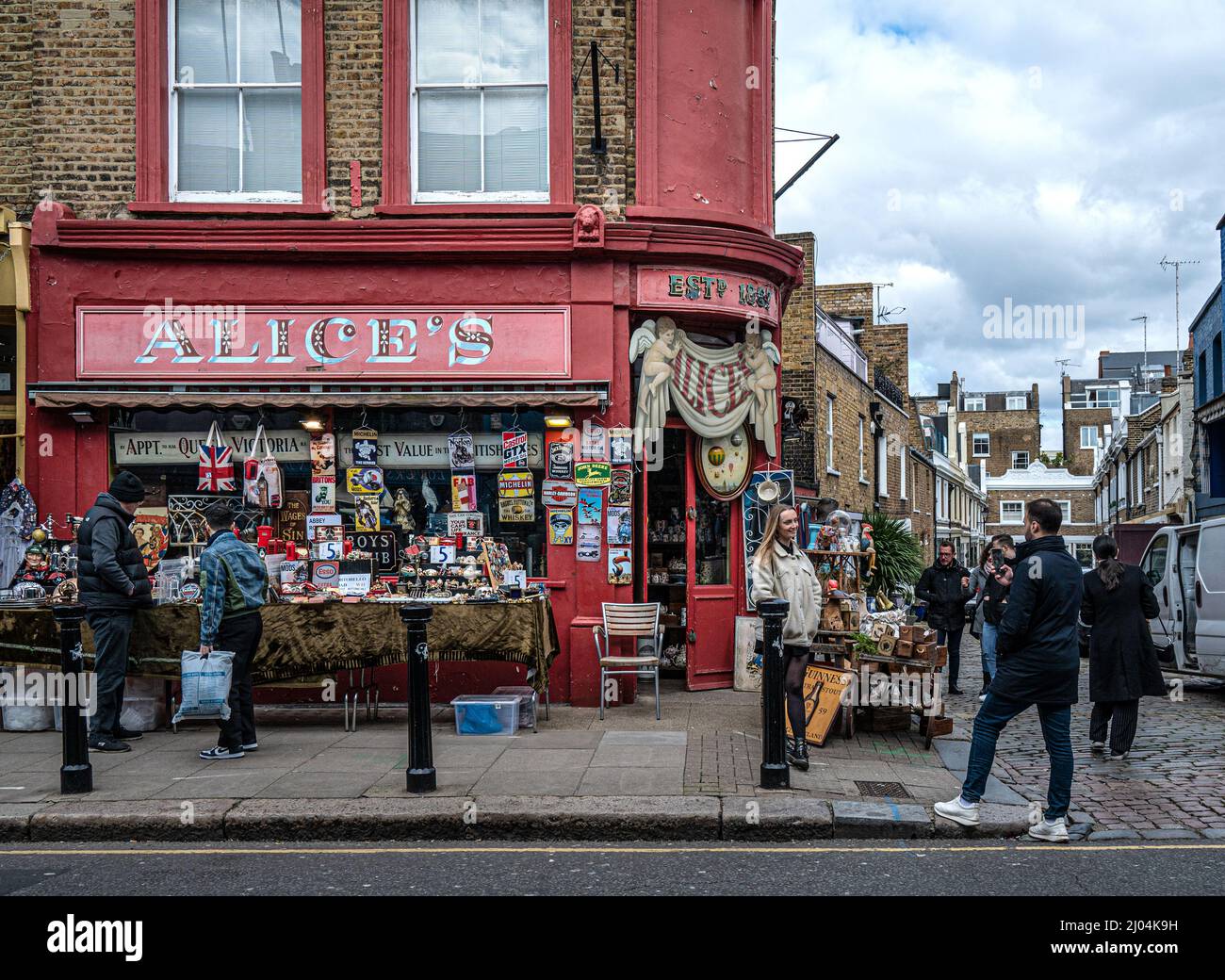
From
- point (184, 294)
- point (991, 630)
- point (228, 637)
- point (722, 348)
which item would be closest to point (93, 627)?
point (228, 637)

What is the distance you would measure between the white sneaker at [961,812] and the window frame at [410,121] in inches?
274

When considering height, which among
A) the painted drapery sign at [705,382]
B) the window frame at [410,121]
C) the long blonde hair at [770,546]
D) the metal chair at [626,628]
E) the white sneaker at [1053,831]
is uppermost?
the window frame at [410,121]

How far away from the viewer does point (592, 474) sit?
1062 centimetres

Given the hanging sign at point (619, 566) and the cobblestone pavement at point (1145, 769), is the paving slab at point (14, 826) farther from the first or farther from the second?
the cobblestone pavement at point (1145, 769)

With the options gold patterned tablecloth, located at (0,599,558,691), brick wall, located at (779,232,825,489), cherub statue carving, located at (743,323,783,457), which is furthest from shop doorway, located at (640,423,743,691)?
brick wall, located at (779,232,825,489)

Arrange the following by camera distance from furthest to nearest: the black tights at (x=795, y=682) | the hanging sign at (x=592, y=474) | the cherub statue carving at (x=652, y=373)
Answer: the cherub statue carving at (x=652, y=373) < the hanging sign at (x=592, y=474) < the black tights at (x=795, y=682)

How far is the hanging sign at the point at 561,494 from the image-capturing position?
1061 cm

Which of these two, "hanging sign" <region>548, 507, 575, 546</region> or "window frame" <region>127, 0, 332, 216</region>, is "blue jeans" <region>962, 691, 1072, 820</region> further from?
"window frame" <region>127, 0, 332, 216</region>

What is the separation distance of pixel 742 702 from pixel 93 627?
6017mm

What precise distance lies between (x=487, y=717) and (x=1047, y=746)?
461cm

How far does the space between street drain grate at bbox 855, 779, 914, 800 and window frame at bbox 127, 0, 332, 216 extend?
7639mm

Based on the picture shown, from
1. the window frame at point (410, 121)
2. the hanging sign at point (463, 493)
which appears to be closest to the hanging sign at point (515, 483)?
the hanging sign at point (463, 493)

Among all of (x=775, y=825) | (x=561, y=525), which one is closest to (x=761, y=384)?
(x=561, y=525)

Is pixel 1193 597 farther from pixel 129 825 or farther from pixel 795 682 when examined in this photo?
pixel 129 825
